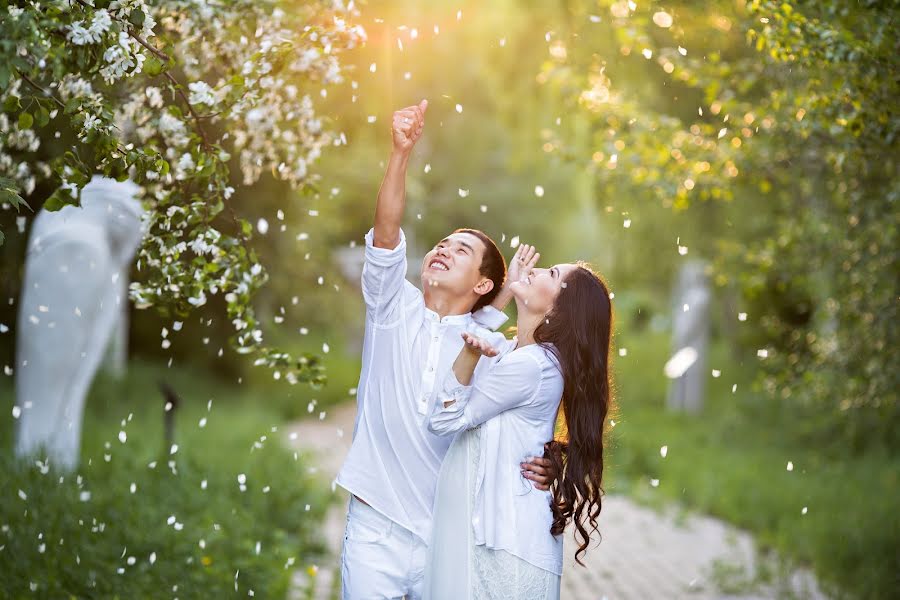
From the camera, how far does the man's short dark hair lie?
353 centimetres

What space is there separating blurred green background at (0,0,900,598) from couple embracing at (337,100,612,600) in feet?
2.07

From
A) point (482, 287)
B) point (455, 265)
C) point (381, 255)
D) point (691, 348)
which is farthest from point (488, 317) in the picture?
point (691, 348)

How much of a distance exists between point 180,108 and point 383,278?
3.95ft

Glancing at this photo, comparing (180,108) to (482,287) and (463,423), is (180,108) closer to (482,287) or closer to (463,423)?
(482,287)

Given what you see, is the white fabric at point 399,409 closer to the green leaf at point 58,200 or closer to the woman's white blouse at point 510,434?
the woman's white blouse at point 510,434

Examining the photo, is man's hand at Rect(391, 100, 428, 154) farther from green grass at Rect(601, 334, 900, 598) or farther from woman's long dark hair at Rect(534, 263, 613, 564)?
green grass at Rect(601, 334, 900, 598)

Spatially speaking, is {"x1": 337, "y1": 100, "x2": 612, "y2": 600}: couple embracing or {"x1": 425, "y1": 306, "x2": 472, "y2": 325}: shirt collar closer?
{"x1": 337, "y1": 100, "x2": 612, "y2": 600}: couple embracing

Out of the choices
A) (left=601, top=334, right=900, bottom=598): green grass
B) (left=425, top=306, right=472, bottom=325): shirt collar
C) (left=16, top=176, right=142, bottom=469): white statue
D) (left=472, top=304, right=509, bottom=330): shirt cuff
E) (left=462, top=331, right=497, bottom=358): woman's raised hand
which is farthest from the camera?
(left=601, top=334, right=900, bottom=598): green grass

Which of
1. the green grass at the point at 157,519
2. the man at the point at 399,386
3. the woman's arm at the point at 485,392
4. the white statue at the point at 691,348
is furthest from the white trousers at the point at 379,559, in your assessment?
the white statue at the point at 691,348

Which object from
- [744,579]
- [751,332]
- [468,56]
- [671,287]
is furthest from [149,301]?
[671,287]

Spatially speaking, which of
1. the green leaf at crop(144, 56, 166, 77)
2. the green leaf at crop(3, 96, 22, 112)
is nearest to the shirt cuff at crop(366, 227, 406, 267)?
the green leaf at crop(144, 56, 166, 77)

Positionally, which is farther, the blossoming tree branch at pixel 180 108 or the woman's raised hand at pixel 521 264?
the woman's raised hand at pixel 521 264

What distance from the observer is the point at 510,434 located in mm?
3125

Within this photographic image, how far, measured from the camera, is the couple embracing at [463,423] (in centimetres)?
305
